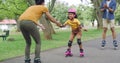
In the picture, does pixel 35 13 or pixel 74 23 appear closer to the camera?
pixel 35 13

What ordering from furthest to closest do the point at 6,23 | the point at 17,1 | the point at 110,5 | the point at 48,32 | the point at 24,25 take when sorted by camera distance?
the point at 6,23, the point at 17,1, the point at 48,32, the point at 110,5, the point at 24,25

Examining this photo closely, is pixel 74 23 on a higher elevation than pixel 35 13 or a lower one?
lower

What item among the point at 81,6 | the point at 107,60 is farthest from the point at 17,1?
the point at 81,6

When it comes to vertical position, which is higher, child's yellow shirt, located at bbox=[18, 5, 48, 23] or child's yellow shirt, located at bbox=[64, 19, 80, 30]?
child's yellow shirt, located at bbox=[18, 5, 48, 23]

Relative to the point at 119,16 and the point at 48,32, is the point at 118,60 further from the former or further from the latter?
the point at 119,16

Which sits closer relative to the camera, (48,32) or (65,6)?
(48,32)

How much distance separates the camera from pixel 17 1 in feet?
179

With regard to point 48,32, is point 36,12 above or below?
above

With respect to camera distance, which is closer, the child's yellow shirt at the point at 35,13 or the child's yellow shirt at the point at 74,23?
the child's yellow shirt at the point at 35,13

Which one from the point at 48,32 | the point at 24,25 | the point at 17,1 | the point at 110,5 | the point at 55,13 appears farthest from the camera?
the point at 55,13

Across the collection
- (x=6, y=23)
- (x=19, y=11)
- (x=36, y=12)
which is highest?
(x=36, y=12)

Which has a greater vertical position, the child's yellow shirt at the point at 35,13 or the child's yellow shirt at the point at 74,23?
the child's yellow shirt at the point at 35,13

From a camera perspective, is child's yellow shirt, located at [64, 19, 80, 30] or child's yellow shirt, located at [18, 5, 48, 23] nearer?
child's yellow shirt, located at [18, 5, 48, 23]

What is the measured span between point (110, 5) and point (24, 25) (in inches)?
194
